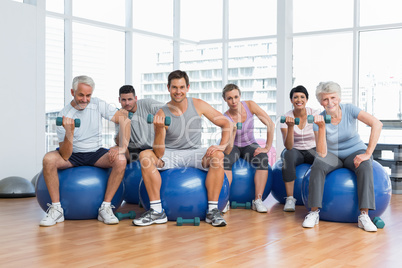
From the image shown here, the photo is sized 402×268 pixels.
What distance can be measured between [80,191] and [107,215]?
240mm

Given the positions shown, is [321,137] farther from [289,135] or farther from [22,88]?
[22,88]

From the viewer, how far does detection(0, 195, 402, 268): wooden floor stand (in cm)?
231

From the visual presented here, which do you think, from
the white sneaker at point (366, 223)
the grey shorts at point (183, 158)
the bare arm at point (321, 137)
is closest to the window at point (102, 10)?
the grey shorts at point (183, 158)

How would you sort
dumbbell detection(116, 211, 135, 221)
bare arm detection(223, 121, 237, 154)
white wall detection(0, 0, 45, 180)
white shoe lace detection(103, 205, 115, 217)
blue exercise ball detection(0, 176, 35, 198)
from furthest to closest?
white wall detection(0, 0, 45, 180), blue exercise ball detection(0, 176, 35, 198), bare arm detection(223, 121, 237, 154), dumbbell detection(116, 211, 135, 221), white shoe lace detection(103, 205, 115, 217)

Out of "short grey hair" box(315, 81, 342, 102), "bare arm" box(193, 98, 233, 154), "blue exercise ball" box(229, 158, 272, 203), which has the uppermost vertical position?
"short grey hair" box(315, 81, 342, 102)

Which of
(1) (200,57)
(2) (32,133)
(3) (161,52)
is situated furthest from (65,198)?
(1) (200,57)

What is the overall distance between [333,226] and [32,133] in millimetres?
3374

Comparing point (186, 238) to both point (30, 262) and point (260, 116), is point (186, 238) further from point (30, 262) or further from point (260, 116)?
point (260, 116)

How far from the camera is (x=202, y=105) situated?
3.40m

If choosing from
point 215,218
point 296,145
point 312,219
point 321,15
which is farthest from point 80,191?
point 321,15

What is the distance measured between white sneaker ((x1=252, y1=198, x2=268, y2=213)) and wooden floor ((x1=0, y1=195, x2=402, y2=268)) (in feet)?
0.64

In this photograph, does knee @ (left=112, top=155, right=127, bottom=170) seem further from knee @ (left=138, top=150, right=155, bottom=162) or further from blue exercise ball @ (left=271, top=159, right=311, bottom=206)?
blue exercise ball @ (left=271, top=159, right=311, bottom=206)

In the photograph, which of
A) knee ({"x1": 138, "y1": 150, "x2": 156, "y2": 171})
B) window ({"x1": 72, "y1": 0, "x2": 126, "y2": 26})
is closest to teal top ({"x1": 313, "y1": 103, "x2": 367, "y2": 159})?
knee ({"x1": 138, "y1": 150, "x2": 156, "y2": 171})

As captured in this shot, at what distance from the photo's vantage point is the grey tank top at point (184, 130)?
3.31 metres
